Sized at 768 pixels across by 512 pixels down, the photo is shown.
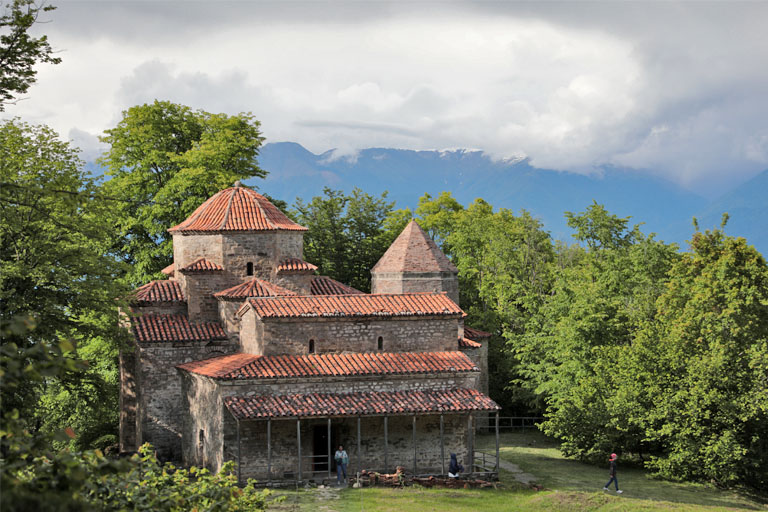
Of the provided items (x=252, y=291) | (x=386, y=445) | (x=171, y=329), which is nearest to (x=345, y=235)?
(x=252, y=291)

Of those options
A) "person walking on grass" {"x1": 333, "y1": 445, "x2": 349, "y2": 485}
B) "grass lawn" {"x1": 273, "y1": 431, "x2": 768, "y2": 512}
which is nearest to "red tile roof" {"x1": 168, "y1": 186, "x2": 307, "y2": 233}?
"person walking on grass" {"x1": 333, "y1": 445, "x2": 349, "y2": 485}

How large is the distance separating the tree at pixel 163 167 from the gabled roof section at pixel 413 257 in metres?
8.20

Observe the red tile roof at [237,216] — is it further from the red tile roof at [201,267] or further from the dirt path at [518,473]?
the dirt path at [518,473]

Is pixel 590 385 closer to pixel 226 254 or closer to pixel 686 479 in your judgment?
pixel 686 479

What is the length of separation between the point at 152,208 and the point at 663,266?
23.3 m

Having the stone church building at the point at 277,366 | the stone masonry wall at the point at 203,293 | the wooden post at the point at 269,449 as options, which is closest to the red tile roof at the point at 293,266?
the stone church building at the point at 277,366

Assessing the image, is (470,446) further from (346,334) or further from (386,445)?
(346,334)

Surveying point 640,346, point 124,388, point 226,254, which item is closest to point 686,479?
point 640,346

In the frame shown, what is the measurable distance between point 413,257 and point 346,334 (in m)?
6.81

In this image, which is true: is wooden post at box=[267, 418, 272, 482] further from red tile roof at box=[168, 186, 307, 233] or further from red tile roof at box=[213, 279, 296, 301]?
red tile roof at box=[168, 186, 307, 233]

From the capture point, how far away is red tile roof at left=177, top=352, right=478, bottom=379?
22797 millimetres

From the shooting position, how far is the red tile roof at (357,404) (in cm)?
2192

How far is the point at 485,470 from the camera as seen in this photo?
24.1 m

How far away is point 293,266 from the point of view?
2795 cm
